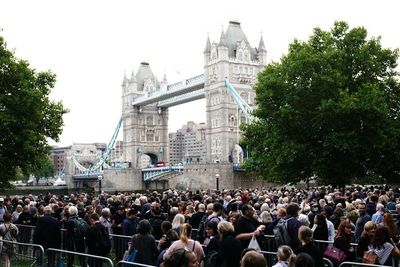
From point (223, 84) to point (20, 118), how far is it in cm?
6222

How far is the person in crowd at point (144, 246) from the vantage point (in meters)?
8.84

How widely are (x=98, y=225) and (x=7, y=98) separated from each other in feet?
62.9

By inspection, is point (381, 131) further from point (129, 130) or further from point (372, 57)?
point (129, 130)

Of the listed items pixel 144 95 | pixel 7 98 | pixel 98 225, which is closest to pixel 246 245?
pixel 98 225

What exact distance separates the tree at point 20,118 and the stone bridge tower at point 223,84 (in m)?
57.7

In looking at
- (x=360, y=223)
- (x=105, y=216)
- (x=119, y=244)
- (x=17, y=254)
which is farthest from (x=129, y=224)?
(x=360, y=223)

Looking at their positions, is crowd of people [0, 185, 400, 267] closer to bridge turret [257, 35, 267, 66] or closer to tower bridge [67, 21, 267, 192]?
tower bridge [67, 21, 267, 192]

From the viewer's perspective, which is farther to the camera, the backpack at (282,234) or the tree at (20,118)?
the tree at (20,118)

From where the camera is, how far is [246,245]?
8.90 meters

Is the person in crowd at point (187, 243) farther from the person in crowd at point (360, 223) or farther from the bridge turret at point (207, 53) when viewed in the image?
the bridge turret at point (207, 53)

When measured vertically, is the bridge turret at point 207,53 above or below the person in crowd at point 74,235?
above

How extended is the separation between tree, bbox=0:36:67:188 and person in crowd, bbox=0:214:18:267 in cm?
1595

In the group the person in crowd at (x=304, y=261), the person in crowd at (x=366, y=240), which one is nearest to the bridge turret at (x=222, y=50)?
the person in crowd at (x=366, y=240)

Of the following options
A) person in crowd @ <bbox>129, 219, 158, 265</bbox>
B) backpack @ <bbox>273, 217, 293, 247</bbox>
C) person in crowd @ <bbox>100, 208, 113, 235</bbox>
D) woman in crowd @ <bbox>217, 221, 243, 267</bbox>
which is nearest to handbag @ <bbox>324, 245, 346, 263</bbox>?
backpack @ <bbox>273, 217, 293, 247</bbox>
